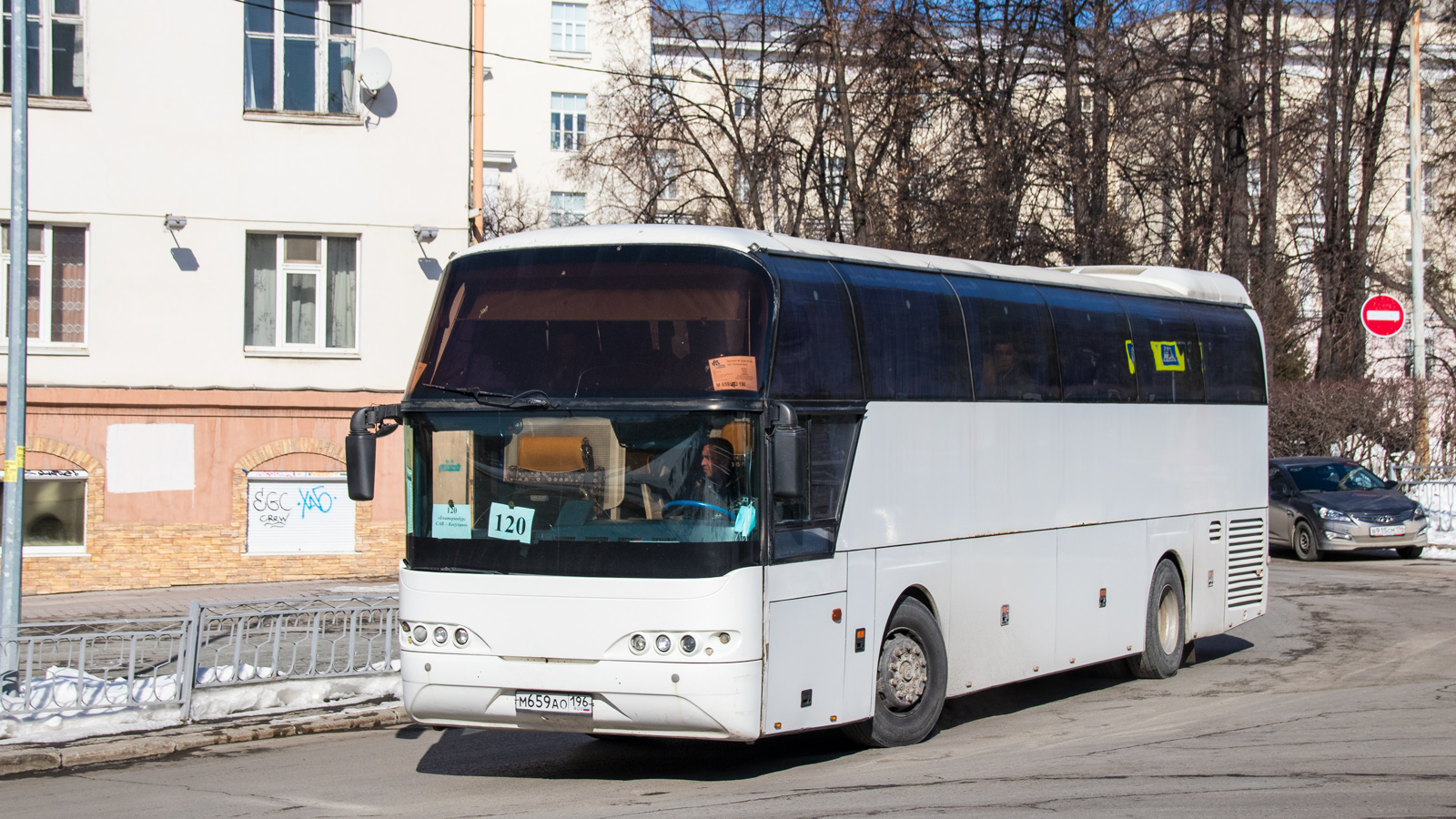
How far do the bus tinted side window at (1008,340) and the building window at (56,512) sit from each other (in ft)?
48.2

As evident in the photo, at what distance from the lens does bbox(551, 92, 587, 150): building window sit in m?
58.3

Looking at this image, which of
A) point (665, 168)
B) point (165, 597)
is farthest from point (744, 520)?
point (665, 168)

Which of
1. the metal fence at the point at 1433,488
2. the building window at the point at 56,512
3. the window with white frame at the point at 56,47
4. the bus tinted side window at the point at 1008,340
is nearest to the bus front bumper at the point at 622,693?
the bus tinted side window at the point at 1008,340

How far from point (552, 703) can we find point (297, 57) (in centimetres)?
1600

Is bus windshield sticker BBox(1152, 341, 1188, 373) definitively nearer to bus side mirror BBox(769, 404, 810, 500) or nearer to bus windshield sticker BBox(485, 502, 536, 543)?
bus side mirror BBox(769, 404, 810, 500)

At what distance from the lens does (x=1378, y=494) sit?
24078 millimetres

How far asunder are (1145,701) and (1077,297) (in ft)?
11.0

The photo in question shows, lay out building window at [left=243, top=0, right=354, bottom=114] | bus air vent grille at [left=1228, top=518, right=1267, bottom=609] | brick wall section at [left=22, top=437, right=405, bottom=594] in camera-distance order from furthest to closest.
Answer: building window at [left=243, top=0, right=354, bottom=114] < brick wall section at [left=22, top=437, right=405, bottom=594] < bus air vent grille at [left=1228, top=518, right=1267, bottom=609]

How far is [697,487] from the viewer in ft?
25.9

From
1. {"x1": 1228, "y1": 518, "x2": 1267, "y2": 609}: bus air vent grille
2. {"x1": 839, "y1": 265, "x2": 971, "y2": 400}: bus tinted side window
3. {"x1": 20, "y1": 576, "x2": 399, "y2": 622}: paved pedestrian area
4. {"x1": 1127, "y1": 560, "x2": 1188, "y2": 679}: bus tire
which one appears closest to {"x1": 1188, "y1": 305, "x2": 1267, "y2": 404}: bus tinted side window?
{"x1": 1228, "y1": 518, "x2": 1267, "y2": 609}: bus air vent grille

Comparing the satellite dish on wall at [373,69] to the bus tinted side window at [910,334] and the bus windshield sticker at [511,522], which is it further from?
the bus windshield sticker at [511,522]

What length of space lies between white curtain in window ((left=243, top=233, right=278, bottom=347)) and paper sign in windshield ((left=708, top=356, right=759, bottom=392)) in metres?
14.6

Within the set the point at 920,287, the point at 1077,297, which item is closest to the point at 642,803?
the point at 920,287

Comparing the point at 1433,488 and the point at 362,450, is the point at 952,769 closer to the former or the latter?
the point at 362,450
